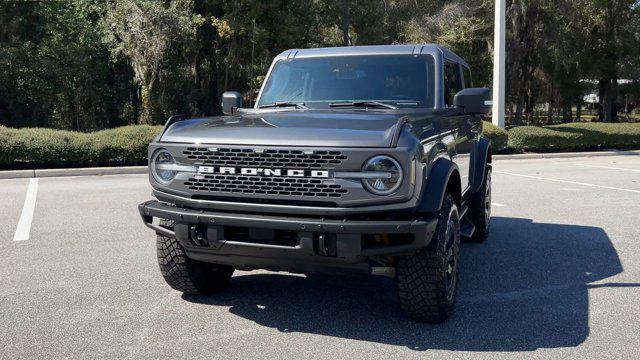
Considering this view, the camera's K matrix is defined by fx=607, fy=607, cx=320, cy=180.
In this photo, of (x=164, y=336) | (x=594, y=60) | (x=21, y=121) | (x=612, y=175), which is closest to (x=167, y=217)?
(x=164, y=336)

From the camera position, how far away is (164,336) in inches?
157

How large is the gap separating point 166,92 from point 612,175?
14623mm

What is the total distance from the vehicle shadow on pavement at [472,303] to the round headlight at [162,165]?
1.11 m

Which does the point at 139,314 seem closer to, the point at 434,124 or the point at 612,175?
the point at 434,124

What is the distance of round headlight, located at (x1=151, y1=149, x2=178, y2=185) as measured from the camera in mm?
4102

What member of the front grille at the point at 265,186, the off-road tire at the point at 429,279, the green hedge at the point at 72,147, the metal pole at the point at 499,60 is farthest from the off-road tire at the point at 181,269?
the metal pole at the point at 499,60

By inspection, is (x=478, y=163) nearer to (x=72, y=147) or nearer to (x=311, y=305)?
(x=311, y=305)

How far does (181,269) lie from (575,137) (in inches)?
698

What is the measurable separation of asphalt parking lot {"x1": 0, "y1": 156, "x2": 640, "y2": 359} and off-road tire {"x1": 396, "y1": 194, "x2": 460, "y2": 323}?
0.47 feet

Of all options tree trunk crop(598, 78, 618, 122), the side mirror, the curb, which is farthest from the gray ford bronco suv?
tree trunk crop(598, 78, 618, 122)

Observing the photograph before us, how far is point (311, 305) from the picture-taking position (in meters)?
4.61

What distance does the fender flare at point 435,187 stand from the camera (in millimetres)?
3764

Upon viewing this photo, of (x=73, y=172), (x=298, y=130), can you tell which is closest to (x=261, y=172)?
(x=298, y=130)

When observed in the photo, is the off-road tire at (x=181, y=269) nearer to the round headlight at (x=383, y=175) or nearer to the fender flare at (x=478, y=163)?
the round headlight at (x=383, y=175)
